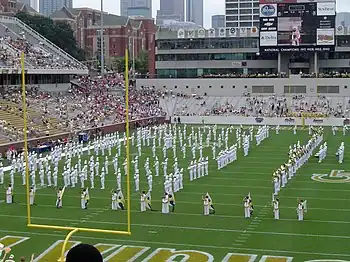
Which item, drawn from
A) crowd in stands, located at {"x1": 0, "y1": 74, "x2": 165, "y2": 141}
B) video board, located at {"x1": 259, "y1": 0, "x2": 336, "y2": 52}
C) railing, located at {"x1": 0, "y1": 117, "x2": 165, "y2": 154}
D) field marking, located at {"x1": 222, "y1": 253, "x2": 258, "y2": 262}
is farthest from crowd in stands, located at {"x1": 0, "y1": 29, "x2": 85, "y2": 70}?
field marking, located at {"x1": 222, "y1": 253, "x2": 258, "y2": 262}

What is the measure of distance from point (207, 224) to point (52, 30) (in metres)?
50.0

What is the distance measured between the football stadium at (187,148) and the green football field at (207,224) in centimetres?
5

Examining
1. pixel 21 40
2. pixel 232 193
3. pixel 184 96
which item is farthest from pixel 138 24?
pixel 232 193

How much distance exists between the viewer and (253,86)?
50.3m

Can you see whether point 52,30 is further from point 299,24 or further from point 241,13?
point 241,13

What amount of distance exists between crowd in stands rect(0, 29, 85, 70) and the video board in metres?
13.5

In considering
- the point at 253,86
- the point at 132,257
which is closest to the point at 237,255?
the point at 132,257

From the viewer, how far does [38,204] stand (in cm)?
1569

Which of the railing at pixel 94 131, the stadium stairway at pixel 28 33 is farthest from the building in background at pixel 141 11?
the railing at pixel 94 131

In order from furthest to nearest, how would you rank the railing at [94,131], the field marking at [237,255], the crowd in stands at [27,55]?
1. the crowd in stands at [27,55]
2. the railing at [94,131]
3. the field marking at [237,255]

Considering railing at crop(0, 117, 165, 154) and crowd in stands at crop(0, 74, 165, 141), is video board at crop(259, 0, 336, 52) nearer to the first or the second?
crowd in stands at crop(0, 74, 165, 141)

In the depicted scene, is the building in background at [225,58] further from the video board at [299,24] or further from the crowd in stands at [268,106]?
the video board at [299,24]

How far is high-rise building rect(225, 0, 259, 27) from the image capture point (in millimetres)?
101875

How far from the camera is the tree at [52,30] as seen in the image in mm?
59188
